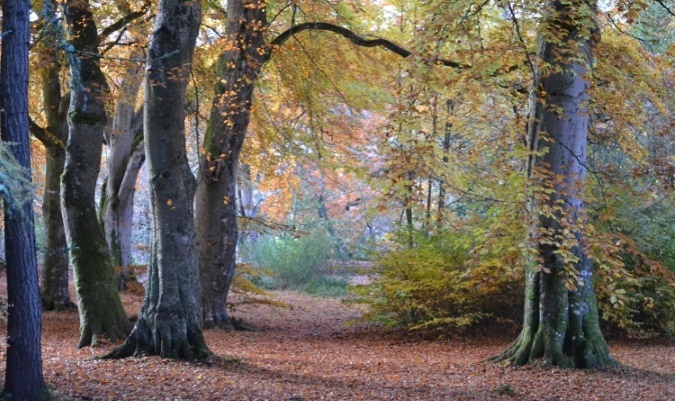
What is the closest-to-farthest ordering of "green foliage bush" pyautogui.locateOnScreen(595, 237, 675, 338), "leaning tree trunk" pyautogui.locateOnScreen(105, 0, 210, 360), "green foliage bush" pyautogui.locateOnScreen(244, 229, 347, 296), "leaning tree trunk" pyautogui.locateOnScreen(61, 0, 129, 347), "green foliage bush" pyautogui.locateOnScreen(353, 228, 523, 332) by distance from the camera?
1. "leaning tree trunk" pyautogui.locateOnScreen(105, 0, 210, 360)
2. "leaning tree trunk" pyautogui.locateOnScreen(61, 0, 129, 347)
3. "green foliage bush" pyautogui.locateOnScreen(595, 237, 675, 338)
4. "green foliage bush" pyautogui.locateOnScreen(353, 228, 523, 332)
5. "green foliage bush" pyautogui.locateOnScreen(244, 229, 347, 296)

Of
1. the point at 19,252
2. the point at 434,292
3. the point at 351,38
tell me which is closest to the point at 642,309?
the point at 434,292

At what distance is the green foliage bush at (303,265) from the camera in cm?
2117

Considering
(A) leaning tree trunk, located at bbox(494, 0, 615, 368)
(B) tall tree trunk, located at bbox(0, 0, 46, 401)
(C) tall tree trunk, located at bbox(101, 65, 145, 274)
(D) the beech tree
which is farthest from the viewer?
(C) tall tree trunk, located at bbox(101, 65, 145, 274)

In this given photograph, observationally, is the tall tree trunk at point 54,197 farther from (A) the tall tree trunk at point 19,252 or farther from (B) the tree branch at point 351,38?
(A) the tall tree trunk at point 19,252

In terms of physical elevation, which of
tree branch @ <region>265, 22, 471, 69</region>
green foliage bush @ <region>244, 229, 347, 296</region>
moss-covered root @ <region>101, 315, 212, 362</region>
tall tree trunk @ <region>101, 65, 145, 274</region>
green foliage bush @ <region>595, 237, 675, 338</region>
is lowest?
moss-covered root @ <region>101, 315, 212, 362</region>

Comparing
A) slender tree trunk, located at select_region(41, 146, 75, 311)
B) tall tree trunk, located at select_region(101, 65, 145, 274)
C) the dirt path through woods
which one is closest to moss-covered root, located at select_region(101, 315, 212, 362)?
the dirt path through woods

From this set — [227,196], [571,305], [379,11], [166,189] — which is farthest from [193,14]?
[379,11]

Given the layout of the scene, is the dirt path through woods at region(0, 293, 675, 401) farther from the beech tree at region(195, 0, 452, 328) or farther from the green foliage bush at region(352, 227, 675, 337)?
the beech tree at region(195, 0, 452, 328)

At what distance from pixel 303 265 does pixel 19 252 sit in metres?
16.5

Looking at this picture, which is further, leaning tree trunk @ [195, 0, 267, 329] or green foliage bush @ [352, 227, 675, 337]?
green foliage bush @ [352, 227, 675, 337]

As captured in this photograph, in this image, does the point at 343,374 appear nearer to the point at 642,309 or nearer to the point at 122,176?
the point at 642,309

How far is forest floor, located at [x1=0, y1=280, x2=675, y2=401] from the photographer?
6.46 m

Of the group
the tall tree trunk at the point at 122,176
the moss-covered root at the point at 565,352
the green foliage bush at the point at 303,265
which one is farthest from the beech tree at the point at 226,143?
the green foliage bush at the point at 303,265

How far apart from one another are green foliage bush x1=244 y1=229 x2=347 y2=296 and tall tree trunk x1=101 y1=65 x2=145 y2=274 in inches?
192
